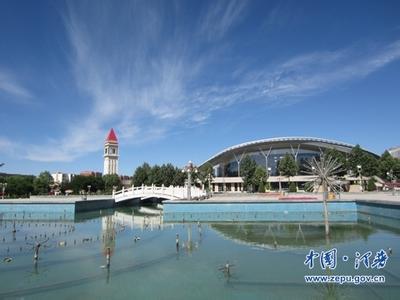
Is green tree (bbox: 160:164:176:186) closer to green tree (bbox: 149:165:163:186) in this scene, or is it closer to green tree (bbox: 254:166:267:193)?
green tree (bbox: 149:165:163:186)

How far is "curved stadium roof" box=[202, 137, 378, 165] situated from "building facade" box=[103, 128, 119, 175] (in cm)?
4734

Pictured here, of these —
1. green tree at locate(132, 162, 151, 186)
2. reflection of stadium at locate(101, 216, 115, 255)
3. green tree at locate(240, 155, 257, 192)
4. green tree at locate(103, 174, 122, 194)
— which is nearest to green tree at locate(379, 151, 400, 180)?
green tree at locate(240, 155, 257, 192)

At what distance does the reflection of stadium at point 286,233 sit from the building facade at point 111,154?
9822 centimetres

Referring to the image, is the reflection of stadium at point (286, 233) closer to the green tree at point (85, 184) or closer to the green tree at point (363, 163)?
the green tree at point (363, 163)

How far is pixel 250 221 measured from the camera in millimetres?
32219

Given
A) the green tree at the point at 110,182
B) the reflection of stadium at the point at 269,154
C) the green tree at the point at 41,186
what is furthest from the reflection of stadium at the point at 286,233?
the green tree at the point at 110,182

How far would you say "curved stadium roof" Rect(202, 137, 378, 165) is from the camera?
78312 mm

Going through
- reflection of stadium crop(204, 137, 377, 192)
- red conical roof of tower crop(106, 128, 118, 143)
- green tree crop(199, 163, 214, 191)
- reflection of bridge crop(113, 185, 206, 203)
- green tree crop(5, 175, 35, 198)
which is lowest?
reflection of bridge crop(113, 185, 206, 203)

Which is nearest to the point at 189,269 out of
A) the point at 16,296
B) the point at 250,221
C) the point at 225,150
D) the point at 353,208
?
the point at 16,296

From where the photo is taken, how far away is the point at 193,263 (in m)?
16.6

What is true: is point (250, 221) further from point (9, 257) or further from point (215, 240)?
point (9, 257)

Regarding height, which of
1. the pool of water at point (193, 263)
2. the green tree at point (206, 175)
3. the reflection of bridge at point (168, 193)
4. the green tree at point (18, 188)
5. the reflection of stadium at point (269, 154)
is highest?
the reflection of stadium at point (269, 154)

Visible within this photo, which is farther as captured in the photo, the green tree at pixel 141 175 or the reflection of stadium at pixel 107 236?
the green tree at pixel 141 175

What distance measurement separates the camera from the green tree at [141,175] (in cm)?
7466
